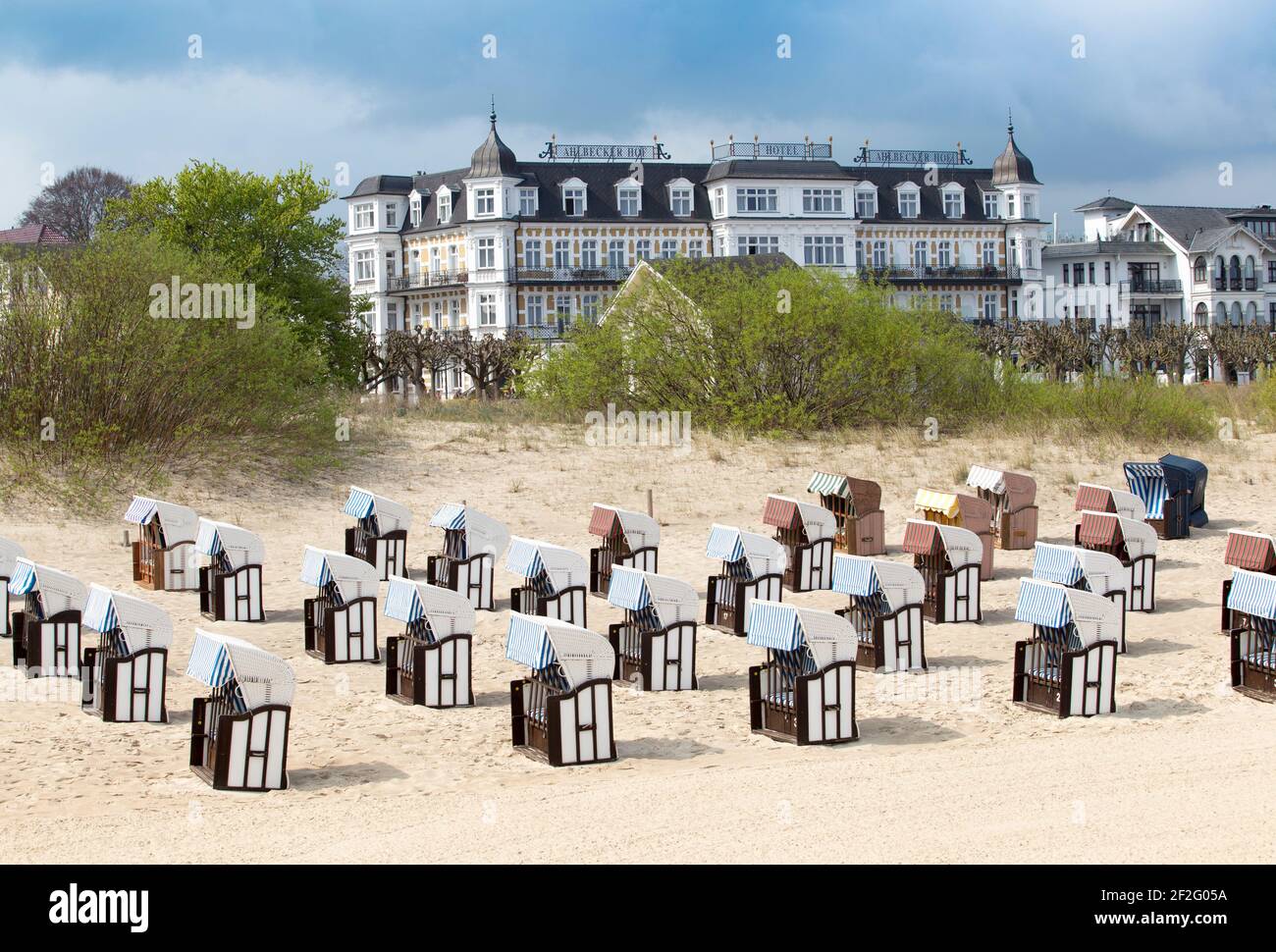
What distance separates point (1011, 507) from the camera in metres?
24.1

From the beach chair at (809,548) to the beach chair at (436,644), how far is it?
735cm

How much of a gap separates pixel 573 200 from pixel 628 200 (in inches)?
101

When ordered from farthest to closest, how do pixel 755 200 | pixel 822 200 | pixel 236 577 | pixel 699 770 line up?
pixel 822 200
pixel 755 200
pixel 236 577
pixel 699 770

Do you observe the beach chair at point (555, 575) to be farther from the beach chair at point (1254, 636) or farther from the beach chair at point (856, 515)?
the beach chair at point (1254, 636)

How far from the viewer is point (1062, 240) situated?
95.9 meters

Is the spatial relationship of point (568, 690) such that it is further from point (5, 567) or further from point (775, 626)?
point (5, 567)

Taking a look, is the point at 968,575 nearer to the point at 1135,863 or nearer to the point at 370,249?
the point at 1135,863

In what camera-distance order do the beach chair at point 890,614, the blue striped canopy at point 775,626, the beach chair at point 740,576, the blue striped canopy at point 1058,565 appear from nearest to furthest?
the blue striped canopy at point 775,626, the beach chair at point 890,614, the blue striped canopy at point 1058,565, the beach chair at point 740,576

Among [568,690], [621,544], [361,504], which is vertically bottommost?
[568,690]

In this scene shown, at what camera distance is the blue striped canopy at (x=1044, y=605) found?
1502 centimetres

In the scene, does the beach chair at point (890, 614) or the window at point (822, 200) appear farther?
the window at point (822, 200)

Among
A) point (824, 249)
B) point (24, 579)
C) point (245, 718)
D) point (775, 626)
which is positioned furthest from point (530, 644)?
point (824, 249)

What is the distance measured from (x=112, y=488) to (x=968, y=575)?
1499cm

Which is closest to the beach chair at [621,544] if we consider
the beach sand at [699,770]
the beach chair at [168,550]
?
the beach sand at [699,770]
